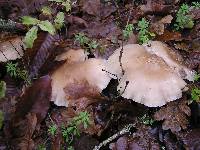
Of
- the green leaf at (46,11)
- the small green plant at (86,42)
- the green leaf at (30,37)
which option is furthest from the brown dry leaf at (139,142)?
the green leaf at (46,11)

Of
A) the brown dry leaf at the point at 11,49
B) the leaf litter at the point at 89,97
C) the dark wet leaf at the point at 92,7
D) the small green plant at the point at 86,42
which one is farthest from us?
the dark wet leaf at the point at 92,7

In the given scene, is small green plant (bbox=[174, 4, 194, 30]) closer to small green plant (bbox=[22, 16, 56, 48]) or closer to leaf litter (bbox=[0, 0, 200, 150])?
leaf litter (bbox=[0, 0, 200, 150])

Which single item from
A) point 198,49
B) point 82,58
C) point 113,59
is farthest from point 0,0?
point 198,49

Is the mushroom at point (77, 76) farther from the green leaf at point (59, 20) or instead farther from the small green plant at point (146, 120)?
the green leaf at point (59, 20)

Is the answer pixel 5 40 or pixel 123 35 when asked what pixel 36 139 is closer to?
pixel 5 40

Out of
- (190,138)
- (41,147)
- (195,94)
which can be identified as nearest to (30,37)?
(41,147)

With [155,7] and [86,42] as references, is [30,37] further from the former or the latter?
[155,7]

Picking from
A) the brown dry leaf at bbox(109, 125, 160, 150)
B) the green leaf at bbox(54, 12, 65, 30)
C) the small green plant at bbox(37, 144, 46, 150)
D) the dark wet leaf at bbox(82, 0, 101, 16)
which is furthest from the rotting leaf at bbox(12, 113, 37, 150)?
the dark wet leaf at bbox(82, 0, 101, 16)
